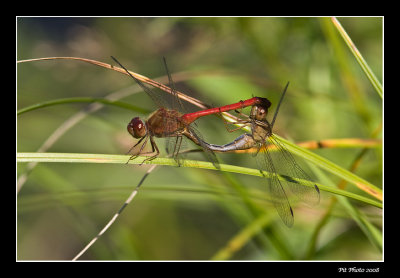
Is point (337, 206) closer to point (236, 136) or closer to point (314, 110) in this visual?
point (236, 136)

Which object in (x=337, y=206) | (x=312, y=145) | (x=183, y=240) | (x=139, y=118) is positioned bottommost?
(x=183, y=240)

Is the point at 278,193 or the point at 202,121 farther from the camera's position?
the point at 202,121

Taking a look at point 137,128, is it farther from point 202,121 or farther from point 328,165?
point 328,165

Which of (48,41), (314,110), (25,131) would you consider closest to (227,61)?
(314,110)

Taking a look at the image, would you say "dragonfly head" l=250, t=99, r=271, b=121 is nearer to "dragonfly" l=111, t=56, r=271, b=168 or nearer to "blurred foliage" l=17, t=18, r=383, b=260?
"dragonfly" l=111, t=56, r=271, b=168

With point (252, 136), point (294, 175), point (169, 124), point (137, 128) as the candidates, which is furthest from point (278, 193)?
point (137, 128)

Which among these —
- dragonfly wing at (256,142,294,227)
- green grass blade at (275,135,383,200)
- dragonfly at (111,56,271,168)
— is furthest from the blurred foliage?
green grass blade at (275,135,383,200)
